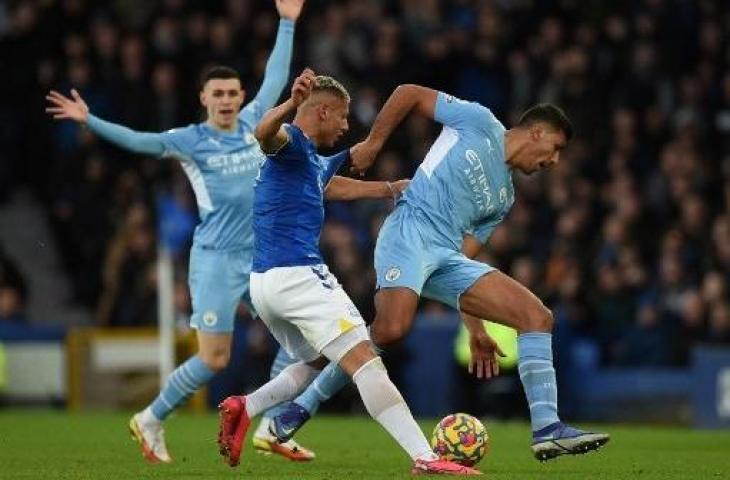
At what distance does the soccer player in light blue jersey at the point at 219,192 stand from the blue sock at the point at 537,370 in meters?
2.61

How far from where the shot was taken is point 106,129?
1250cm

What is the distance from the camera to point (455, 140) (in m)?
11.4

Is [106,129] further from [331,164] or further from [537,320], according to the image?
[537,320]

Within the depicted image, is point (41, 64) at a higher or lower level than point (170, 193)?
higher

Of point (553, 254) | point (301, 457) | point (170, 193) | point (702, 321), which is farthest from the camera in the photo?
point (170, 193)

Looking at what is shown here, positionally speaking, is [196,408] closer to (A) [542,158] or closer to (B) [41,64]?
(B) [41,64]

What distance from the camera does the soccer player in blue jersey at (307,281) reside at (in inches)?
392

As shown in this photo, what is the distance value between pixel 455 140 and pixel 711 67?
11151mm

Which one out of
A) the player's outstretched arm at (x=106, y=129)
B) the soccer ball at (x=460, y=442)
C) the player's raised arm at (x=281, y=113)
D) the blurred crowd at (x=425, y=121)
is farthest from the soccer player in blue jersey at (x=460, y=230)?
the blurred crowd at (x=425, y=121)

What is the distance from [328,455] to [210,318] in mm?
1205

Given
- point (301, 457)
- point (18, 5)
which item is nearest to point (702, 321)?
point (301, 457)

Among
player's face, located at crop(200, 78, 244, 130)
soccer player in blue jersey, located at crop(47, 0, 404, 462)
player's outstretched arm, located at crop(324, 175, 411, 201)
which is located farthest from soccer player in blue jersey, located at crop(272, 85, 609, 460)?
player's face, located at crop(200, 78, 244, 130)

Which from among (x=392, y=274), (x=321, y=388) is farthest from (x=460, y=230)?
(x=321, y=388)

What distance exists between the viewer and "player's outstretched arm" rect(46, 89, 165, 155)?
1240cm
